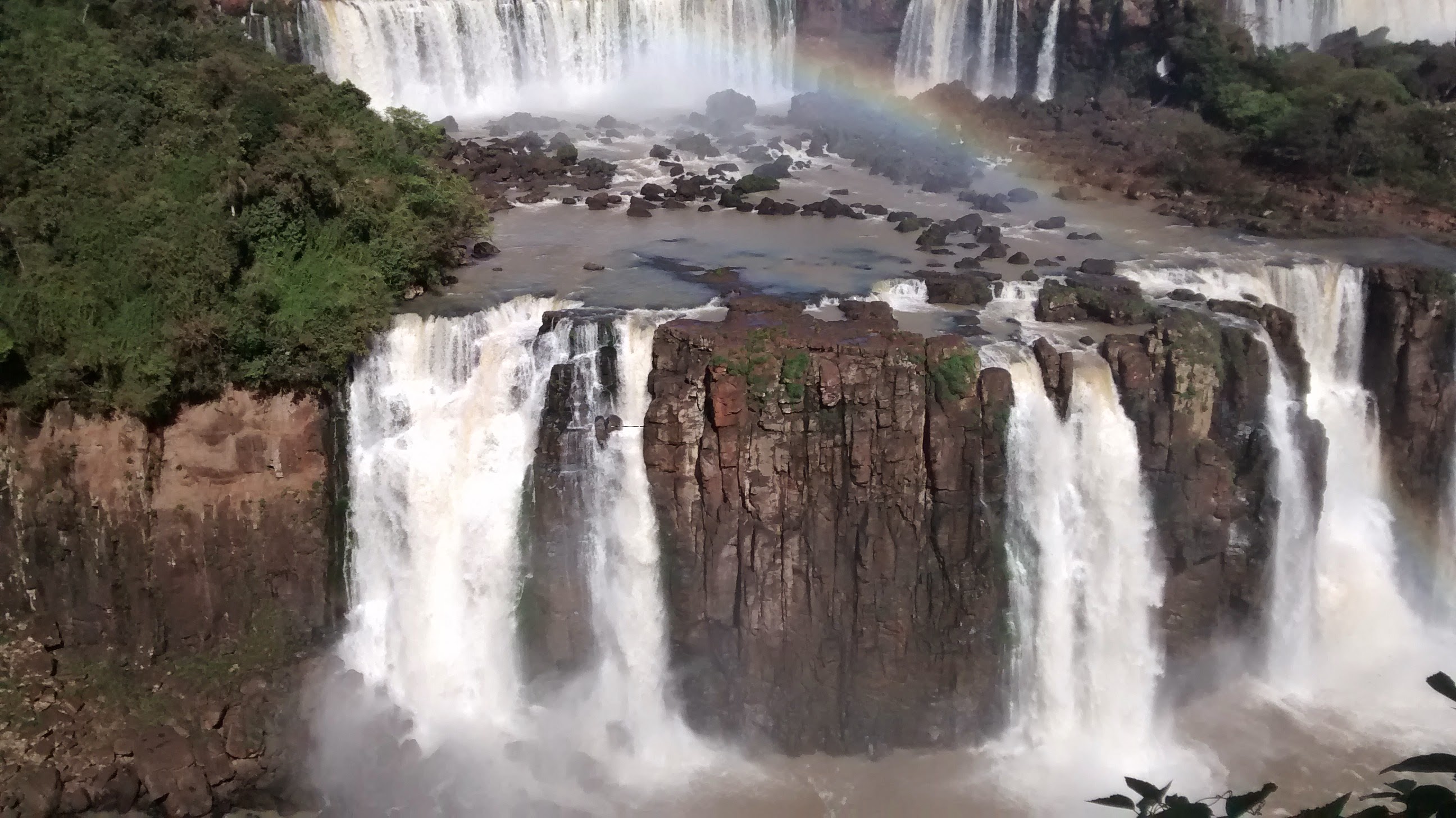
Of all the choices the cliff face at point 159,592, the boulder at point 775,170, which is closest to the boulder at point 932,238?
the boulder at point 775,170

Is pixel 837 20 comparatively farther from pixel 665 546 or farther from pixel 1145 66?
pixel 665 546

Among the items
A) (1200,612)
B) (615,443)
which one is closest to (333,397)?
(615,443)

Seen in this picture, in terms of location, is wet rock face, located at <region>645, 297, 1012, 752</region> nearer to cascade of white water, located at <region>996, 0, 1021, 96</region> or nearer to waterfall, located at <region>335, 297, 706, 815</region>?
waterfall, located at <region>335, 297, 706, 815</region>

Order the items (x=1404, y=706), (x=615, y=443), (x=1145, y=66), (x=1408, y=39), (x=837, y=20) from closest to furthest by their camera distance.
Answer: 1. (x=615, y=443)
2. (x=1404, y=706)
3. (x=1145, y=66)
4. (x=1408, y=39)
5. (x=837, y=20)

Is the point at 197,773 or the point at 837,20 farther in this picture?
the point at 837,20

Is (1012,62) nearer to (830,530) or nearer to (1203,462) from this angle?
(1203,462)

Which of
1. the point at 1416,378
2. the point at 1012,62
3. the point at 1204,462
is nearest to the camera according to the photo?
the point at 1204,462

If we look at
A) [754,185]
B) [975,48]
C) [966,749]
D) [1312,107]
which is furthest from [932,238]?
[975,48]
